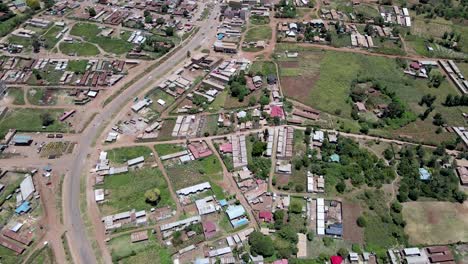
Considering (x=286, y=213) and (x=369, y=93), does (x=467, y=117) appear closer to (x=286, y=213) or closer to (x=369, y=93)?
(x=369, y=93)

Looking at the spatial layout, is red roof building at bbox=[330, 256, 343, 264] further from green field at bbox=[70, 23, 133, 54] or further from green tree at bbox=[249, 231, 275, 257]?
green field at bbox=[70, 23, 133, 54]

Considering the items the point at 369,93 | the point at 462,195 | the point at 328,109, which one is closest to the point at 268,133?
the point at 328,109

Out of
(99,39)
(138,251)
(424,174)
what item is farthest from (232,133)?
(99,39)

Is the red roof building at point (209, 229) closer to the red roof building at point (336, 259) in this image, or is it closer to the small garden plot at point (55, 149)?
the red roof building at point (336, 259)

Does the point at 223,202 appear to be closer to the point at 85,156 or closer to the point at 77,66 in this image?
the point at 85,156

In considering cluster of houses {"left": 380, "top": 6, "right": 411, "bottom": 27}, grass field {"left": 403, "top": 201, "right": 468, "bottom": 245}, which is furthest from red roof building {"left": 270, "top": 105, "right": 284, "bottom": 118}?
cluster of houses {"left": 380, "top": 6, "right": 411, "bottom": 27}

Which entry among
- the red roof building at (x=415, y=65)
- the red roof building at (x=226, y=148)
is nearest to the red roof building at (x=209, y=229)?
the red roof building at (x=226, y=148)
